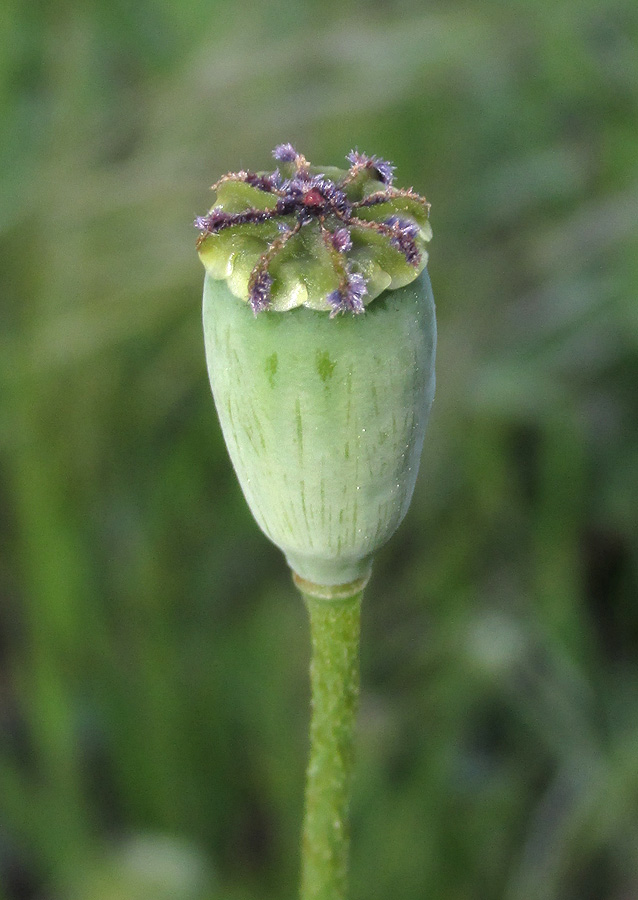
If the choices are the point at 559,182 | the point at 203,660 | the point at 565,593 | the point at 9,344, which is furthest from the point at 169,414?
the point at 559,182

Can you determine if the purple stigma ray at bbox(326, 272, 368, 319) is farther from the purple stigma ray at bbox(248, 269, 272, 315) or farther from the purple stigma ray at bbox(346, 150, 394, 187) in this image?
the purple stigma ray at bbox(346, 150, 394, 187)

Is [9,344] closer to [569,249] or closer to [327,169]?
[569,249]

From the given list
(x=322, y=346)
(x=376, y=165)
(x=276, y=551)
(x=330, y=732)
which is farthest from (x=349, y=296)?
(x=276, y=551)

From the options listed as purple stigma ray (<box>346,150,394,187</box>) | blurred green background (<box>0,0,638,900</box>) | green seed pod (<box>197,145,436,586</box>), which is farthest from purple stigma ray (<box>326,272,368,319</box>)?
blurred green background (<box>0,0,638,900</box>)

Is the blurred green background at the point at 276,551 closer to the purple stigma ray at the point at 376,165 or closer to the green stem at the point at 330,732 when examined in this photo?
the green stem at the point at 330,732

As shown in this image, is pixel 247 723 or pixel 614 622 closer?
pixel 247 723
